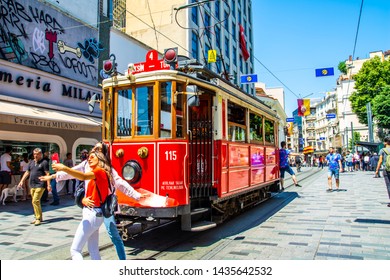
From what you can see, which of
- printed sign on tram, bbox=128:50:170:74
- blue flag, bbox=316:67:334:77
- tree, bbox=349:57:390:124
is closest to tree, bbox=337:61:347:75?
tree, bbox=349:57:390:124

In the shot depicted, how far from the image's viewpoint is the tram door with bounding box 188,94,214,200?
6195 mm

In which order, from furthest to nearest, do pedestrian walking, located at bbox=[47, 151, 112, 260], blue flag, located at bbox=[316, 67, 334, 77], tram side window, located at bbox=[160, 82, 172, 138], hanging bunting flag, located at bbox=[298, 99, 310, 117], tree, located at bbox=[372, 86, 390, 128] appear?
tree, located at bbox=[372, 86, 390, 128]
hanging bunting flag, located at bbox=[298, 99, 310, 117]
blue flag, located at bbox=[316, 67, 334, 77]
tram side window, located at bbox=[160, 82, 172, 138]
pedestrian walking, located at bbox=[47, 151, 112, 260]

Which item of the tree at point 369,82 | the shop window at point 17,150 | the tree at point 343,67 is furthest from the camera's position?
the tree at point 343,67

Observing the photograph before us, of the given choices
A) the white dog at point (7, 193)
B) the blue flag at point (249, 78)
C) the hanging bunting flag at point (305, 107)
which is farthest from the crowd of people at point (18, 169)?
the hanging bunting flag at point (305, 107)

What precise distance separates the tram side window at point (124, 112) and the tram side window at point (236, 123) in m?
2.17

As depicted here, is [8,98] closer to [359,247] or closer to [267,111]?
[267,111]

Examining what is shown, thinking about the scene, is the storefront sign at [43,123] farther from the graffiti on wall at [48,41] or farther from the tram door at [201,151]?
the tram door at [201,151]

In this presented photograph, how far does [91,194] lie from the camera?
12.4ft

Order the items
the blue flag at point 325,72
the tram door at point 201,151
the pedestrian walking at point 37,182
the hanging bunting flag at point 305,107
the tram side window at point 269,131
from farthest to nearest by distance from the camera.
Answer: the hanging bunting flag at point 305,107 → the blue flag at point 325,72 → the tram side window at point 269,131 → the pedestrian walking at point 37,182 → the tram door at point 201,151

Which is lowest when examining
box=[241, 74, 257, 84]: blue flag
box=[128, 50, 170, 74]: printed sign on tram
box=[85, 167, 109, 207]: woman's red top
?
box=[85, 167, 109, 207]: woman's red top

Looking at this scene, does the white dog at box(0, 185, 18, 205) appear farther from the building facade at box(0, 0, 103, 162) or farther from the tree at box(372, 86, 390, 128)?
the tree at box(372, 86, 390, 128)

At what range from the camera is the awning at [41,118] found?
355 inches

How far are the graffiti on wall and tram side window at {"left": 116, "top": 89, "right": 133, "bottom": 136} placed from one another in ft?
21.0

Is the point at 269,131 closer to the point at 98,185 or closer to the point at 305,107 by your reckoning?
the point at 98,185
